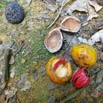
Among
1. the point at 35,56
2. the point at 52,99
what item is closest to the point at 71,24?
the point at 35,56

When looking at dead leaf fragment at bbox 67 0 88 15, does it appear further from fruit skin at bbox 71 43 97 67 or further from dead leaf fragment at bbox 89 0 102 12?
fruit skin at bbox 71 43 97 67

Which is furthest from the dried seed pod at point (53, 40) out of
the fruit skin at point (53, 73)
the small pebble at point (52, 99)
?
the small pebble at point (52, 99)

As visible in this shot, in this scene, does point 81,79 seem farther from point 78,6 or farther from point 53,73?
point 78,6

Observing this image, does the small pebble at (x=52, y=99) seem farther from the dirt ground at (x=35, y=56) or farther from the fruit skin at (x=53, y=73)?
the fruit skin at (x=53, y=73)

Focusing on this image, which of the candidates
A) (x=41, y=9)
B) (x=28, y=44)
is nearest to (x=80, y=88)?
(x=28, y=44)

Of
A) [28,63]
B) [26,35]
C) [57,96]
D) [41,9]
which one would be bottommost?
[57,96]

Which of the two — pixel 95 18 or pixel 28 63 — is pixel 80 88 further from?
pixel 95 18

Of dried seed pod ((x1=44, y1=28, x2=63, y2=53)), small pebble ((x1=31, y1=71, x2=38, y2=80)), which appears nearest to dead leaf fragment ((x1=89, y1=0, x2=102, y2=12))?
dried seed pod ((x1=44, y1=28, x2=63, y2=53))
